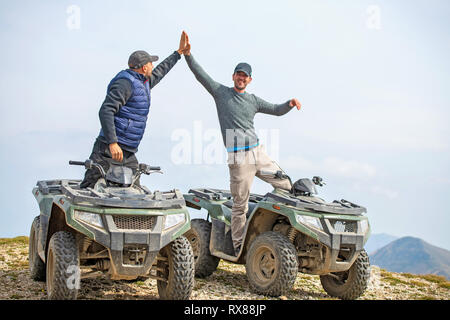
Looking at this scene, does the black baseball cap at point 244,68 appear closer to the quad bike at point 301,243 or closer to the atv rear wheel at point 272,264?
the quad bike at point 301,243

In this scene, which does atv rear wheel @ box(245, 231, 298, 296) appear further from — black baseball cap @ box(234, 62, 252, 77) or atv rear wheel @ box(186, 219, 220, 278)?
black baseball cap @ box(234, 62, 252, 77)

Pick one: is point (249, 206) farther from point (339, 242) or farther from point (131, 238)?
point (131, 238)

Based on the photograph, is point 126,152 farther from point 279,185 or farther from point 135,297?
point 279,185

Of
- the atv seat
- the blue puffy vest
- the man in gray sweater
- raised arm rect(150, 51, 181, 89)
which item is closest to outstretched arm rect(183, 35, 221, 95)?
the man in gray sweater

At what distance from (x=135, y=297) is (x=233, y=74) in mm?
3515

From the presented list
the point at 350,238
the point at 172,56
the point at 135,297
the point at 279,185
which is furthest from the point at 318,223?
the point at 172,56

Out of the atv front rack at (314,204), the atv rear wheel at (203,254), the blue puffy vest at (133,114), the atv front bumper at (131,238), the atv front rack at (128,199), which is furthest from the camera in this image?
the atv rear wheel at (203,254)

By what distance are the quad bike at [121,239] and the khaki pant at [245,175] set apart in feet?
5.70

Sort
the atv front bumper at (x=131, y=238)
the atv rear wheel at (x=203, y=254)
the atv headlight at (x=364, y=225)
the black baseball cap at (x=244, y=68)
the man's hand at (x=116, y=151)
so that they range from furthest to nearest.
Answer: the atv rear wheel at (x=203, y=254)
the black baseball cap at (x=244, y=68)
the atv headlight at (x=364, y=225)
the man's hand at (x=116, y=151)
the atv front bumper at (x=131, y=238)

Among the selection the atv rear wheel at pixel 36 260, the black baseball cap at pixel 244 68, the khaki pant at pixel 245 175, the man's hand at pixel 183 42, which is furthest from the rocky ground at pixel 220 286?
the man's hand at pixel 183 42

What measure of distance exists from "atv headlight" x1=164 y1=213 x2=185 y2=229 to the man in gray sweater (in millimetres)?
2069

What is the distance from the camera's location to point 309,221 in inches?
286

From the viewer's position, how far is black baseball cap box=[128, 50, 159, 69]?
23.5ft

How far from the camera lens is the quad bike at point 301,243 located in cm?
725
